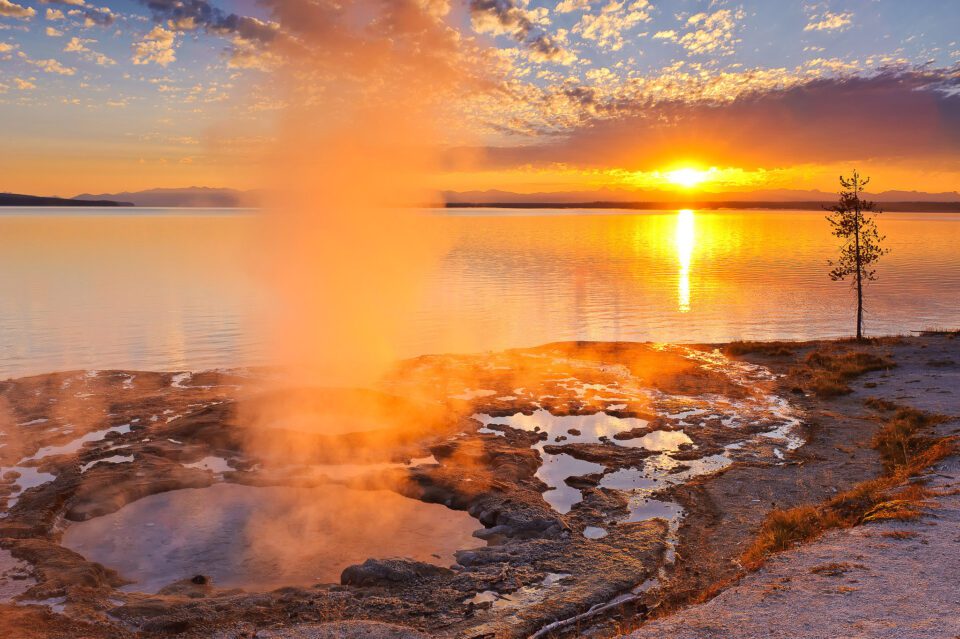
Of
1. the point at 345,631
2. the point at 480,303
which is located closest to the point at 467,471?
the point at 345,631

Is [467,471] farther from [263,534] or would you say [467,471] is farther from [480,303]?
[480,303]

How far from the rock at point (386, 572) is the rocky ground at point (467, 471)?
0.14ft

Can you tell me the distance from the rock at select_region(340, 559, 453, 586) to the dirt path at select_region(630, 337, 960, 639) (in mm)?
4828

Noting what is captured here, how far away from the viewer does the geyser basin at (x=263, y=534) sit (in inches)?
535

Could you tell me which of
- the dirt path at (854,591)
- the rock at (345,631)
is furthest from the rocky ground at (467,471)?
the dirt path at (854,591)

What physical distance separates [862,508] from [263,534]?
1451 centimetres

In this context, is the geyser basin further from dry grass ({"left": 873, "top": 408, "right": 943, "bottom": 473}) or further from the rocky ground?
dry grass ({"left": 873, "top": 408, "right": 943, "bottom": 473})

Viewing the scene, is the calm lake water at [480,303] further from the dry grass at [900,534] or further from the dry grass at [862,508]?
the dry grass at [900,534]

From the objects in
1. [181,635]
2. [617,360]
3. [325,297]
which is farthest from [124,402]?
[325,297]

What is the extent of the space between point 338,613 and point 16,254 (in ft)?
336

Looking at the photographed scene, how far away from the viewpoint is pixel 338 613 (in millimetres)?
11836

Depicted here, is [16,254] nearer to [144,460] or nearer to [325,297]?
[325,297]

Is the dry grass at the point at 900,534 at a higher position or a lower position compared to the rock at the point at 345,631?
higher

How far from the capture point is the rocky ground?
12.0 meters
